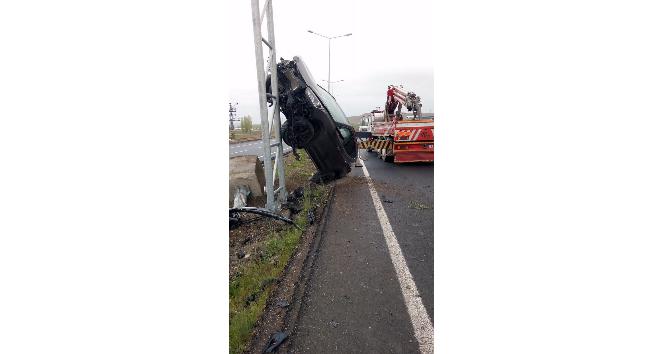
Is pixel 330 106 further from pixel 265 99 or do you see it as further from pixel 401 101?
pixel 401 101

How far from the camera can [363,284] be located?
8.72 ft

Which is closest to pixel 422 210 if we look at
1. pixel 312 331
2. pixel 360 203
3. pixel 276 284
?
pixel 360 203

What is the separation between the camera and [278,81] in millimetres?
5219

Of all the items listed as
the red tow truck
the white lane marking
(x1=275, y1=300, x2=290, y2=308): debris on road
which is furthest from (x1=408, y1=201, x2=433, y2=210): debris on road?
the red tow truck

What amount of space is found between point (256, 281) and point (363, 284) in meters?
0.95

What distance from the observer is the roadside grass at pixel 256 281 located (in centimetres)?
210

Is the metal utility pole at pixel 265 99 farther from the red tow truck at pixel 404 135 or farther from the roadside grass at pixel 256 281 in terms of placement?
the red tow truck at pixel 404 135

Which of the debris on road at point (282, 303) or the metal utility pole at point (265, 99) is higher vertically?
the metal utility pole at point (265, 99)

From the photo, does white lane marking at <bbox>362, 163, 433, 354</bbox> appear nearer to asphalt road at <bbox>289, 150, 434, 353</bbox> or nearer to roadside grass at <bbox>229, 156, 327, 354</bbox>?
asphalt road at <bbox>289, 150, 434, 353</bbox>

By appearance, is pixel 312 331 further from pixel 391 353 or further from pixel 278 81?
pixel 278 81

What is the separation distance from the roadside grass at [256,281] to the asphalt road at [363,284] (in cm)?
32

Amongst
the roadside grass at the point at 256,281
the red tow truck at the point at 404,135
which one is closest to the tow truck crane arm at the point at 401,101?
the red tow truck at the point at 404,135

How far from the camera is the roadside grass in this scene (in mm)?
2099

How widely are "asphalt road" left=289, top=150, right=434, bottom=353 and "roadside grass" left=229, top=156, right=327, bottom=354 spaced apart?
0.32m
